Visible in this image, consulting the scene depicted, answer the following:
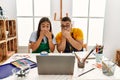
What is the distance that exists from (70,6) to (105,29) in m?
0.92

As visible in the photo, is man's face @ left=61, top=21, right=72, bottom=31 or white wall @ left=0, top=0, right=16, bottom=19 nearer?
man's face @ left=61, top=21, right=72, bottom=31

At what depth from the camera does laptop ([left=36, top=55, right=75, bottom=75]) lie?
1.09m

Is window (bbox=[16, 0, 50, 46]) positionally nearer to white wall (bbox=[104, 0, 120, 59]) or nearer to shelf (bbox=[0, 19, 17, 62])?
shelf (bbox=[0, 19, 17, 62])

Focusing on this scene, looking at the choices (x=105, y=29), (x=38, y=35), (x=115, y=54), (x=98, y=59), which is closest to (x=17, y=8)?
(x=38, y=35)

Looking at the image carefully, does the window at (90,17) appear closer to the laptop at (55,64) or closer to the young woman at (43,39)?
the young woman at (43,39)

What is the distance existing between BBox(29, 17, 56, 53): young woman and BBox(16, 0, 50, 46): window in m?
1.09

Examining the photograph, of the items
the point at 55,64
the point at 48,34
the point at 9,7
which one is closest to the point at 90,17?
the point at 48,34

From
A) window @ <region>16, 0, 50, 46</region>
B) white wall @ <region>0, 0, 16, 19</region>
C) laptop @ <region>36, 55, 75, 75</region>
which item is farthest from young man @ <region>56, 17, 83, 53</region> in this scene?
white wall @ <region>0, 0, 16, 19</region>

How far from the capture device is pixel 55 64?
1098 millimetres

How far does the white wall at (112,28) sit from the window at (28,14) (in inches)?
51.1

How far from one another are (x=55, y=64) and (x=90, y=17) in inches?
84.9

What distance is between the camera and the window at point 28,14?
2949mm

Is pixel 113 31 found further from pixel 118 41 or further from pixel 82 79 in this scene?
pixel 82 79

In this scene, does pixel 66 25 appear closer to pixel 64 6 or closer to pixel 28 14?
pixel 64 6
